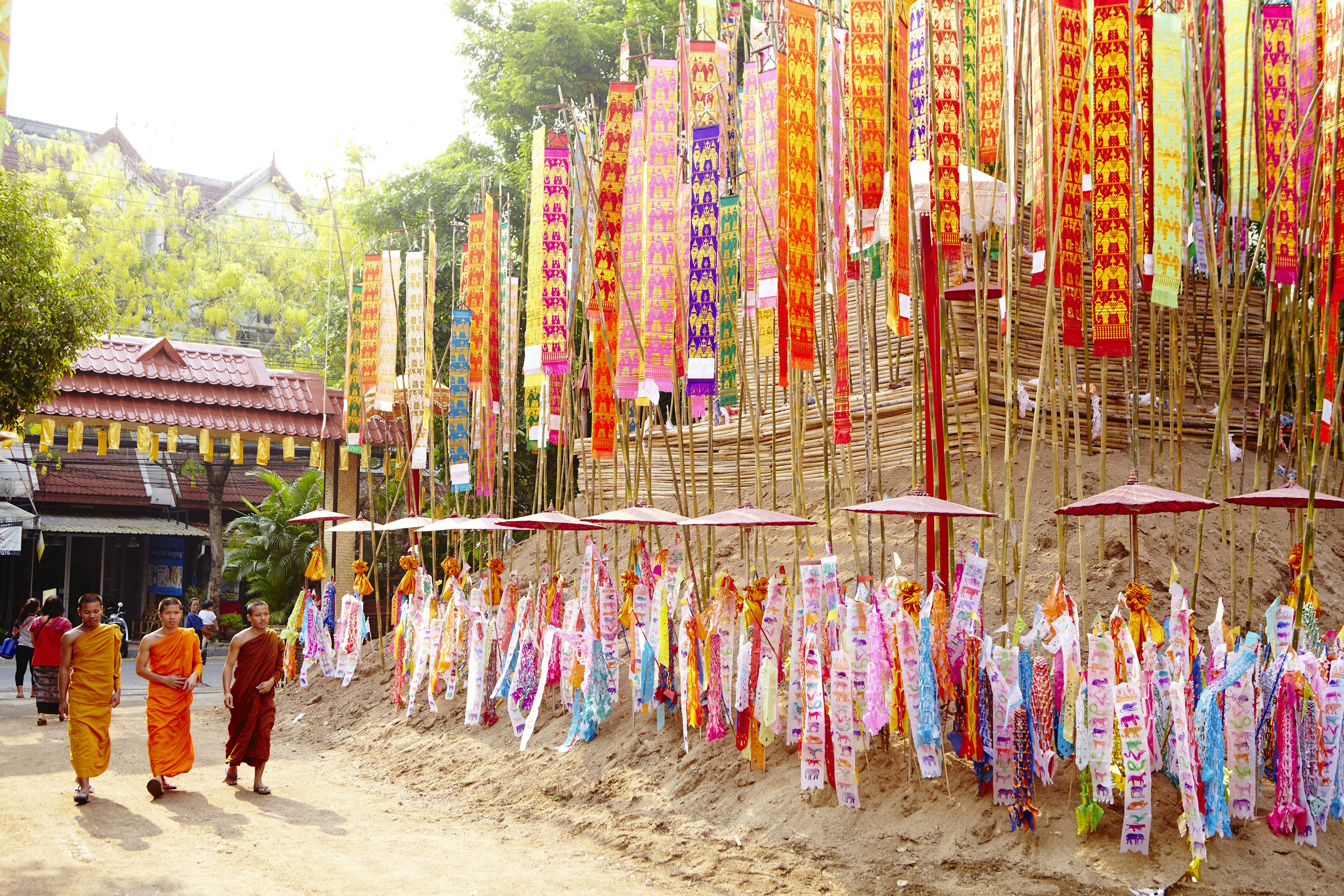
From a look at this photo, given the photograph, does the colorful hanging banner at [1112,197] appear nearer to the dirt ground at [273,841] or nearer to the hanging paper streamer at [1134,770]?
the hanging paper streamer at [1134,770]

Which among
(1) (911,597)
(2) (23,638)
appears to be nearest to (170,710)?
(1) (911,597)

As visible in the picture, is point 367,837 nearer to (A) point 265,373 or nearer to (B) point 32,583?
(A) point 265,373

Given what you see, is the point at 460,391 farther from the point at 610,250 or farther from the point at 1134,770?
the point at 1134,770

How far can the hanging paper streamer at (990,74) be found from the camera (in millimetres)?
5195

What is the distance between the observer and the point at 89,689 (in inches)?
189

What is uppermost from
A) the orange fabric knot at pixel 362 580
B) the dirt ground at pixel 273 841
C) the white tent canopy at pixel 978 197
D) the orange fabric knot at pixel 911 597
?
the white tent canopy at pixel 978 197

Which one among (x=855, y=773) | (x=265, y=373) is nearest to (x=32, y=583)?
(x=265, y=373)

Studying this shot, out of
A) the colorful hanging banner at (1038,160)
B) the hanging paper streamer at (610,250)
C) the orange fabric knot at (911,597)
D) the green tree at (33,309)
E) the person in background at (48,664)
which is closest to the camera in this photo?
the orange fabric knot at (911,597)

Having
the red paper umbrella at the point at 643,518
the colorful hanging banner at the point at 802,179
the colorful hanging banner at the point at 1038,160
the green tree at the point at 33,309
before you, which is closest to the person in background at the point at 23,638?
the green tree at the point at 33,309

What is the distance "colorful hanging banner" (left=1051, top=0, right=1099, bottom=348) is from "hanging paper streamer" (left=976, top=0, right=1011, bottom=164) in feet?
2.61

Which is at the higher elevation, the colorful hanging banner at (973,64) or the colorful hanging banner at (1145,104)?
the colorful hanging banner at (973,64)

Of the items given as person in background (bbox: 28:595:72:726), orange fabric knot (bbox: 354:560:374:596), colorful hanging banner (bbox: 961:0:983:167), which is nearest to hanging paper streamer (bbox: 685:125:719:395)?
colorful hanging banner (bbox: 961:0:983:167)

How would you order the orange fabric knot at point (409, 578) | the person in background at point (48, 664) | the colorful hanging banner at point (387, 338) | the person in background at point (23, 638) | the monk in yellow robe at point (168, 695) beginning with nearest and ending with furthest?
1. the monk in yellow robe at point (168, 695)
2. the person in background at point (48, 664)
3. the orange fabric knot at point (409, 578)
4. the colorful hanging banner at point (387, 338)
5. the person in background at point (23, 638)

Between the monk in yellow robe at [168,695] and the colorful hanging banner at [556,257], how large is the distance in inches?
93.9
